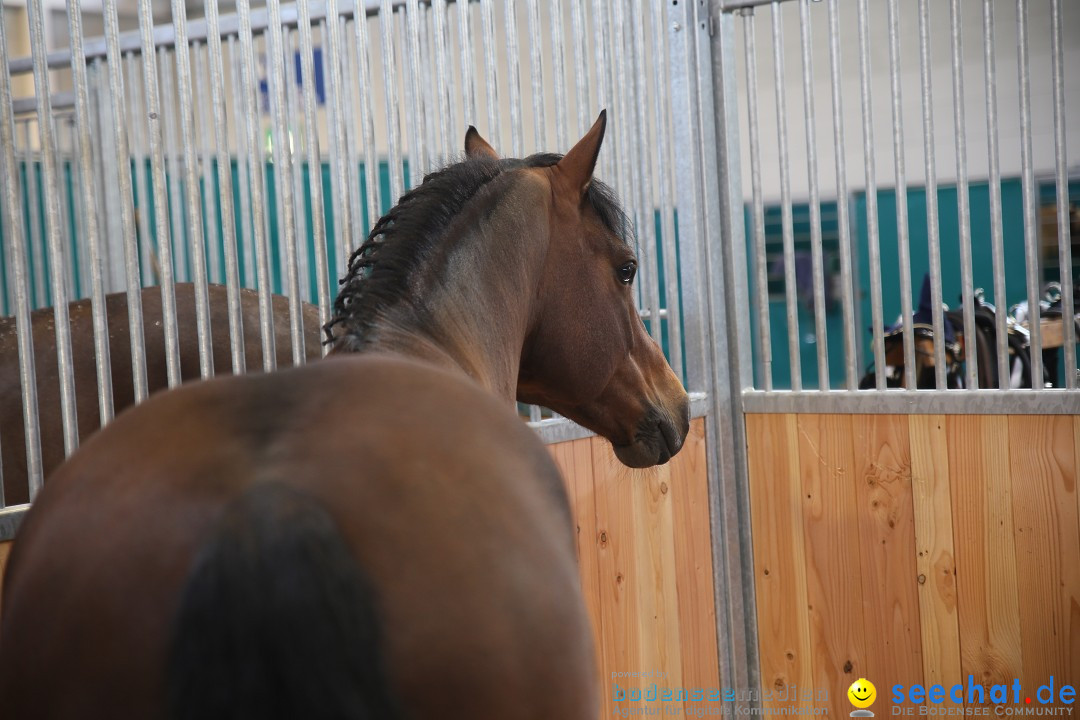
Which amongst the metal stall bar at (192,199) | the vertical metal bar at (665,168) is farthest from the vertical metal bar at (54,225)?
the vertical metal bar at (665,168)

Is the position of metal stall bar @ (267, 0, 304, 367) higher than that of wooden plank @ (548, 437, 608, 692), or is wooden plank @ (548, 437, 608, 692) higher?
metal stall bar @ (267, 0, 304, 367)

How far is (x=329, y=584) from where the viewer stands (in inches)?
28.1

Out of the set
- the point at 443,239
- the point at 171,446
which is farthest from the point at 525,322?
the point at 171,446

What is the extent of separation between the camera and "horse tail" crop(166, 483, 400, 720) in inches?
27.7

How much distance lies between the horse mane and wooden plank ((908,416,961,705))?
140 centimetres

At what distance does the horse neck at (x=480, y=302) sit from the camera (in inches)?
50.9

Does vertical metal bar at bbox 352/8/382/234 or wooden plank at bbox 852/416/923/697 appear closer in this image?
vertical metal bar at bbox 352/8/382/234

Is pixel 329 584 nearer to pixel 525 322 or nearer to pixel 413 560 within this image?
pixel 413 560

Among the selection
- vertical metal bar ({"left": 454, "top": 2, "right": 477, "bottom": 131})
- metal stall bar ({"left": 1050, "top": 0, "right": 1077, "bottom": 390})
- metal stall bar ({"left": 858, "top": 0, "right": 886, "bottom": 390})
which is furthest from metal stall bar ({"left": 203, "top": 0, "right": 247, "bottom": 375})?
metal stall bar ({"left": 1050, "top": 0, "right": 1077, "bottom": 390})

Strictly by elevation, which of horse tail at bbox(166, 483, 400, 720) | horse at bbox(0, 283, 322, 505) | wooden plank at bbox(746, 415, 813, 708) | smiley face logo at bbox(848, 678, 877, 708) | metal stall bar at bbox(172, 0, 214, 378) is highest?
metal stall bar at bbox(172, 0, 214, 378)

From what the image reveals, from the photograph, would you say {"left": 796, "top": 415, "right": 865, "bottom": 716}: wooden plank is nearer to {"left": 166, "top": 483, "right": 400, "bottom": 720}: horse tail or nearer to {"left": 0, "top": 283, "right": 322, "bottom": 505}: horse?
{"left": 0, "top": 283, "right": 322, "bottom": 505}: horse

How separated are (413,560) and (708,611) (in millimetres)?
2087

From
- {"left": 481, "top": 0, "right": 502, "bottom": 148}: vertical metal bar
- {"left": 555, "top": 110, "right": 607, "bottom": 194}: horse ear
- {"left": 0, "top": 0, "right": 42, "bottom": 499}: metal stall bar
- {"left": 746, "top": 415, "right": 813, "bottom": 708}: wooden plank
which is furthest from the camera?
{"left": 746, "top": 415, "right": 813, "bottom": 708}: wooden plank

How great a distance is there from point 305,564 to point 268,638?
0.06 m
